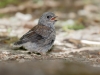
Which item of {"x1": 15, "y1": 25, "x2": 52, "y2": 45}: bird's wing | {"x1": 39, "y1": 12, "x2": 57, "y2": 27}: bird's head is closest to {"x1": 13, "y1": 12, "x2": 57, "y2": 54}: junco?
{"x1": 15, "y1": 25, "x2": 52, "y2": 45}: bird's wing

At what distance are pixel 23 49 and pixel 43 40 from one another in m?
0.79

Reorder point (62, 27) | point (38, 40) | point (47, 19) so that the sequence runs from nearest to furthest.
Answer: point (38, 40) → point (47, 19) → point (62, 27)

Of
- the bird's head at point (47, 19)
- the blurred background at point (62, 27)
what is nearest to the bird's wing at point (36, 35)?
the bird's head at point (47, 19)

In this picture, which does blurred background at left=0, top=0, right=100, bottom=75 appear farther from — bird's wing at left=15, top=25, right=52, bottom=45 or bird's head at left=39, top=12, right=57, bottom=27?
bird's head at left=39, top=12, right=57, bottom=27

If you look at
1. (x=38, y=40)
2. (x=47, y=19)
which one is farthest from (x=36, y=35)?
(x=47, y=19)

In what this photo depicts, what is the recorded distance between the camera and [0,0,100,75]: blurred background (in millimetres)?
8602

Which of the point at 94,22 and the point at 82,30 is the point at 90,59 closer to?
the point at 82,30

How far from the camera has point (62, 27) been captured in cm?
1102

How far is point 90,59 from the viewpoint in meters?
8.37

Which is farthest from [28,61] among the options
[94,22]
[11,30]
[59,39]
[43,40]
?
[94,22]

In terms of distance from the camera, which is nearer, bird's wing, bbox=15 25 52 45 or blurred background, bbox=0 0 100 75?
bird's wing, bbox=15 25 52 45

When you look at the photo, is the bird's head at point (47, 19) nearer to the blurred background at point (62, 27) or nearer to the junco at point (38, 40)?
the junco at point (38, 40)

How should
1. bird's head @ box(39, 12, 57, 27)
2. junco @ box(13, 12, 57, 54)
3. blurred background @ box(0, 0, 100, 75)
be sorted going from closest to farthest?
1. junco @ box(13, 12, 57, 54)
2. blurred background @ box(0, 0, 100, 75)
3. bird's head @ box(39, 12, 57, 27)

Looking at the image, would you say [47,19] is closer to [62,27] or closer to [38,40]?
[38,40]
